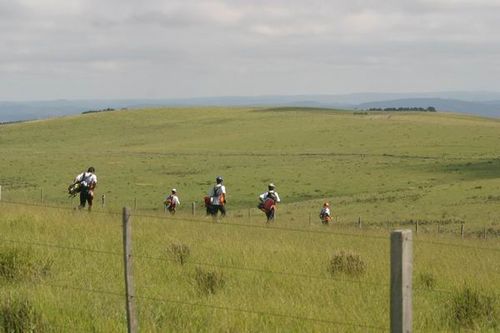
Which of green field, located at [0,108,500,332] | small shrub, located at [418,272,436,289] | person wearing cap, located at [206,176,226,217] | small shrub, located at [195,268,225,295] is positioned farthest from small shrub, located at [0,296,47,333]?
person wearing cap, located at [206,176,226,217]

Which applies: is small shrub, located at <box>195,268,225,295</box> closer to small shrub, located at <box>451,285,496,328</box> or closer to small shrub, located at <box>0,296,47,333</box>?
small shrub, located at <box>0,296,47,333</box>

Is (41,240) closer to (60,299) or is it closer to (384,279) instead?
(60,299)

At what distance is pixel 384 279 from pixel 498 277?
2000mm

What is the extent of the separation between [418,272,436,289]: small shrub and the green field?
0.05 feet

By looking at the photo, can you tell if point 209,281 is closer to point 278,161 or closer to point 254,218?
point 254,218

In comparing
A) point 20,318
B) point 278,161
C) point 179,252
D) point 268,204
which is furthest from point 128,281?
point 278,161

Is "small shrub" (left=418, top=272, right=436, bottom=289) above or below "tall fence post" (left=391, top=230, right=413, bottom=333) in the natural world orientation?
below

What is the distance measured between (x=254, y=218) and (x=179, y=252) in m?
20.7

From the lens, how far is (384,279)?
11.5m

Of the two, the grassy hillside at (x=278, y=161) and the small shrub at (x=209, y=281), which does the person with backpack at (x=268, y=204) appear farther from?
the small shrub at (x=209, y=281)

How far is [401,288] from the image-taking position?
6.02 meters

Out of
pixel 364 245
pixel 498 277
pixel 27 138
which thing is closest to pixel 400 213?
pixel 364 245

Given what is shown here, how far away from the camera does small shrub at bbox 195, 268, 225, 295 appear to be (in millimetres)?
10344

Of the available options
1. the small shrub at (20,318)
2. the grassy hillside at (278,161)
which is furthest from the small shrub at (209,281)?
the grassy hillside at (278,161)
